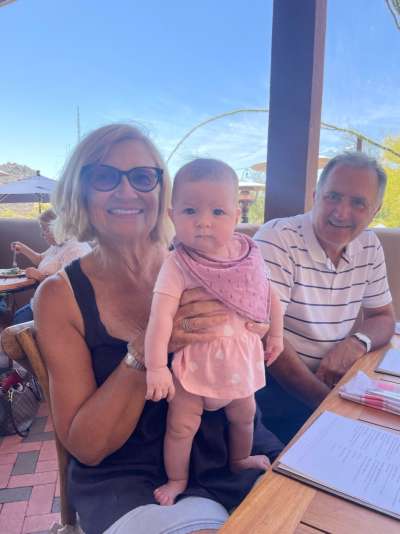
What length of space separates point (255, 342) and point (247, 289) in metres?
0.16

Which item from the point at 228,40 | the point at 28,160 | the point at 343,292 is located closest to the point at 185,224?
the point at 343,292

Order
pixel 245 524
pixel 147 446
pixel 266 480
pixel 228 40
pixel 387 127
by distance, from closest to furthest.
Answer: pixel 245 524, pixel 266 480, pixel 147 446, pixel 387 127, pixel 228 40

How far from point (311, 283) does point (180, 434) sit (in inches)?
37.9

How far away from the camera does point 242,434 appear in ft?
3.62

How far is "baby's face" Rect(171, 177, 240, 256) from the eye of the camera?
0.96 meters

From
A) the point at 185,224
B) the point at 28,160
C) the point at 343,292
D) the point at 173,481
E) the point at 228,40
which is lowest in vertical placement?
the point at 173,481

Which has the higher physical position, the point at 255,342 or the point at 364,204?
the point at 364,204

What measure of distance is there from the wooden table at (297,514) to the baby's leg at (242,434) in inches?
11.6

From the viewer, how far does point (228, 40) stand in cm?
509

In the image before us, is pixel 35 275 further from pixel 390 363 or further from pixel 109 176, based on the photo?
pixel 390 363

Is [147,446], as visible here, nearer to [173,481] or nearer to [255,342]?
[173,481]

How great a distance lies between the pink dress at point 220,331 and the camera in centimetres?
95

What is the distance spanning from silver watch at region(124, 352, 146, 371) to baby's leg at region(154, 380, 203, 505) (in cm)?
11

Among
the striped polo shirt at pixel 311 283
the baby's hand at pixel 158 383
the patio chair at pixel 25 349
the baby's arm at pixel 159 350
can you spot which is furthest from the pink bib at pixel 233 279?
the striped polo shirt at pixel 311 283
